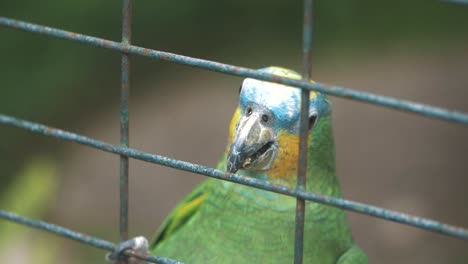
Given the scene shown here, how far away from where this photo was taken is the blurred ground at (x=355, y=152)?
3.10 metres

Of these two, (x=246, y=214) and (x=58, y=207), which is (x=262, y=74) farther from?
(x=58, y=207)

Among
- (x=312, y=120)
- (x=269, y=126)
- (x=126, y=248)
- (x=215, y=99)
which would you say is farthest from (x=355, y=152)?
(x=126, y=248)

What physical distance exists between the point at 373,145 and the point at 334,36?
2.33 feet

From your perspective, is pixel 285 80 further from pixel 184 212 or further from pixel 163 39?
pixel 163 39

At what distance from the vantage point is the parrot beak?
1416 millimetres

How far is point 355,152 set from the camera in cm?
346

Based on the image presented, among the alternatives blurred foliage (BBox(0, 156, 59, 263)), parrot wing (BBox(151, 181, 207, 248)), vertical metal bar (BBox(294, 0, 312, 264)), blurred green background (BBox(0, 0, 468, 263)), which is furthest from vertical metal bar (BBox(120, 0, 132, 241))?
blurred green background (BBox(0, 0, 468, 263))

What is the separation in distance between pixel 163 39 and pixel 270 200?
2231mm

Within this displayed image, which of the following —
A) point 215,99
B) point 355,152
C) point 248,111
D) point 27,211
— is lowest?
point 248,111

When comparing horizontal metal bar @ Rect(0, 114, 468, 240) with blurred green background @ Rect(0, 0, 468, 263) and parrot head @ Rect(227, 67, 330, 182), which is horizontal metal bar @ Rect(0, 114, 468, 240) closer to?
parrot head @ Rect(227, 67, 330, 182)

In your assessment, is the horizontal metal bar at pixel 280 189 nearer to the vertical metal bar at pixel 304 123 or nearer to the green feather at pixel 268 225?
the vertical metal bar at pixel 304 123

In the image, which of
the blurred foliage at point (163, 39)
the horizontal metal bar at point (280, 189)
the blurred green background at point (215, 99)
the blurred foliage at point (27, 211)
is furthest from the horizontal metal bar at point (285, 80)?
the blurred foliage at point (163, 39)

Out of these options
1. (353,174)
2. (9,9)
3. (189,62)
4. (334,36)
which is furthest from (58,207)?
(189,62)

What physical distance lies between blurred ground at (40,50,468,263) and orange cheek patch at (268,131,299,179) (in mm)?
1503
